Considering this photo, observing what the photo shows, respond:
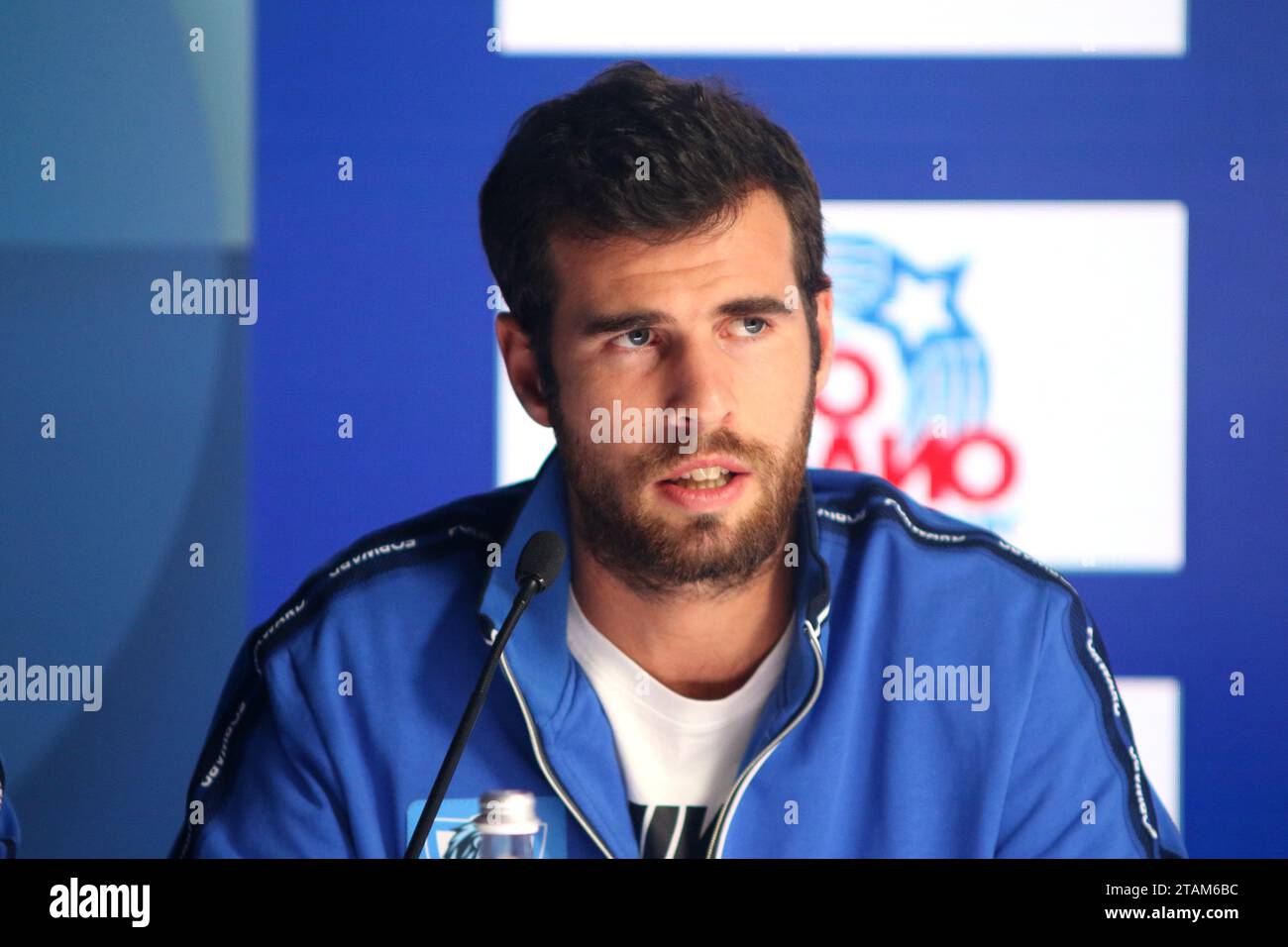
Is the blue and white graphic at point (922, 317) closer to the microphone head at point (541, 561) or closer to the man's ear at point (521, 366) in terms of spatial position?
the man's ear at point (521, 366)

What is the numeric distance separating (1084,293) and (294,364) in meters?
0.99

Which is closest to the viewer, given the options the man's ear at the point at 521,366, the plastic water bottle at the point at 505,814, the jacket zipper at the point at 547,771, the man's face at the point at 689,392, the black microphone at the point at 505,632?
the plastic water bottle at the point at 505,814

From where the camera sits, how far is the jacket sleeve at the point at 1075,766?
4.33 feet

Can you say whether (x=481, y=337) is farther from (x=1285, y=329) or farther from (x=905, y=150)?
(x=1285, y=329)

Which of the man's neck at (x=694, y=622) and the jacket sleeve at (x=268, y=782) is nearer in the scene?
the jacket sleeve at (x=268, y=782)

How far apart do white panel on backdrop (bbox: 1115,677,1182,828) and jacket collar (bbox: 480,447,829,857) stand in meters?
0.45

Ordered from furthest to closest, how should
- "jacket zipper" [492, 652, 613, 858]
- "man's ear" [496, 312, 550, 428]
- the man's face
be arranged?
"man's ear" [496, 312, 550, 428]
the man's face
"jacket zipper" [492, 652, 613, 858]

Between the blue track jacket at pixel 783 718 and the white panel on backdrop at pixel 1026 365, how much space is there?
0.11 m

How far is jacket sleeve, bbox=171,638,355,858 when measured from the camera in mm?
1326

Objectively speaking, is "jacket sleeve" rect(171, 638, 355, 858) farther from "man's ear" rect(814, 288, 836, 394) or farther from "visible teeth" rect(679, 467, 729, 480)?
"man's ear" rect(814, 288, 836, 394)

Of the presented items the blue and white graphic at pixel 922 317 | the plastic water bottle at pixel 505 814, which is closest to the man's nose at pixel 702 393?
the blue and white graphic at pixel 922 317

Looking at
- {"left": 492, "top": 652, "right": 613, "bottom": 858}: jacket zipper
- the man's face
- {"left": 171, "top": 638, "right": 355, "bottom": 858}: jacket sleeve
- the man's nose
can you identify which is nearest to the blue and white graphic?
the man's face

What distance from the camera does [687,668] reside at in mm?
1435

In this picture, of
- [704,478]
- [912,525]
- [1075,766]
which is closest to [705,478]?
[704,478]
